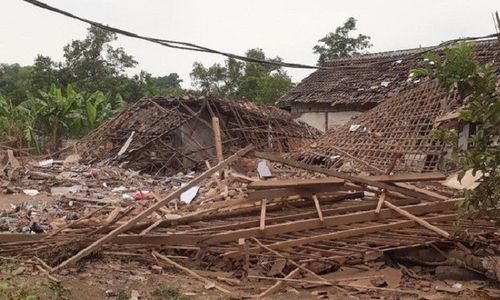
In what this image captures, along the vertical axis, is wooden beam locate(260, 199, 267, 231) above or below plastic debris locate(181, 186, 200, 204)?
above

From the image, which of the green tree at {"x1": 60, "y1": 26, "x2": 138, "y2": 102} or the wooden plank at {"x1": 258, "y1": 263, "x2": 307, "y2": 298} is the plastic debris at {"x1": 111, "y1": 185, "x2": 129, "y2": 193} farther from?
the green tree at {"x1": 60, "y1": 26, "x2": 138, "y2": 102}

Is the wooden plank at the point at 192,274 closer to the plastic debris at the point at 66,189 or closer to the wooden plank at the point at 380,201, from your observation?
the wooden plank at the point at 380,201

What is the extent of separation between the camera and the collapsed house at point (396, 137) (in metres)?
11.5

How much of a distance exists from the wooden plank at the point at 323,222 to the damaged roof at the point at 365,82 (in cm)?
1085

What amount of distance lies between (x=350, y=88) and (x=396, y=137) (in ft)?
26.9

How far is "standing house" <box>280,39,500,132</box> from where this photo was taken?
1827 centimetres

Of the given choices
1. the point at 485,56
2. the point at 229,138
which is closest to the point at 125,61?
the point at 229,138

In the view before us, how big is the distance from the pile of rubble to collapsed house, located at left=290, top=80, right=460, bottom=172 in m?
4.72

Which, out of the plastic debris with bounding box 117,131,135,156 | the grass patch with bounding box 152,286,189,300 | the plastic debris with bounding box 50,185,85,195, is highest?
the plastic debris with bounding box 117,131,135,156

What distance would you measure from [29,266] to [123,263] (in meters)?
0.97

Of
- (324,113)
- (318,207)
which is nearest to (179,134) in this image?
(324,113)

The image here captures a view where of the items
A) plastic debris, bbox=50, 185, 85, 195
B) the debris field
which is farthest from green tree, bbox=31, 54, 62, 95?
the debris field

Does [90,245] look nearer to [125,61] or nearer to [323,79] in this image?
[323,79]

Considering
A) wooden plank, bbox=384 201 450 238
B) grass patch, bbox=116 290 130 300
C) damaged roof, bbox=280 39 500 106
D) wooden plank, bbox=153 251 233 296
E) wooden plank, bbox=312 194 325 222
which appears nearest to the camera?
grass patch, bbox=116 290 130 300
